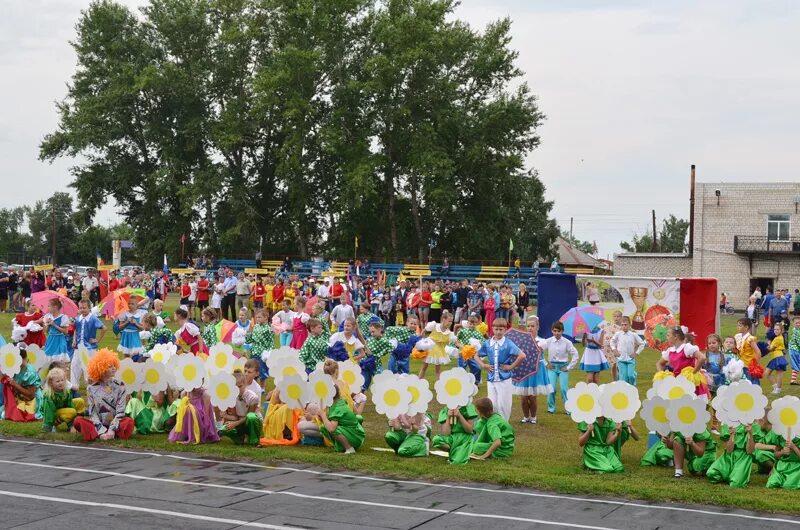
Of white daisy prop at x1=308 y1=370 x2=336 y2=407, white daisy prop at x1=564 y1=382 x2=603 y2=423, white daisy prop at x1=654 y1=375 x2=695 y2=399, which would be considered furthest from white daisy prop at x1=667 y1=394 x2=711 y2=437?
white daisy prop at x1=308 y1=370 x2=336 y2=407

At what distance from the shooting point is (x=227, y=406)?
13.6m

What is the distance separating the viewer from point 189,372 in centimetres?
1387

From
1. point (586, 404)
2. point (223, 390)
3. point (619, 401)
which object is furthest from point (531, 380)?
point (223, 390)

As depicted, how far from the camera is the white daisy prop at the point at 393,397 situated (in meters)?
13.1

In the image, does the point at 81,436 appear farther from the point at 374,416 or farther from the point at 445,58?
the point at 445,58

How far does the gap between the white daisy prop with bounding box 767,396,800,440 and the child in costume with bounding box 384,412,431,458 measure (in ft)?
14.5

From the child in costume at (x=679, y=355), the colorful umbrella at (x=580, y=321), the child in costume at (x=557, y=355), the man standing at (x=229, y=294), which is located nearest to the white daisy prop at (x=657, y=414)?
the child in costume at (x=679, y=355)

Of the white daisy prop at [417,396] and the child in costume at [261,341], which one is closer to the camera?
the white daisy prop at [417,396]

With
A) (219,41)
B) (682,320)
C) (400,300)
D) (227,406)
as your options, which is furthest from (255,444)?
(219,41)

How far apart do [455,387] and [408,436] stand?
0.95 meters

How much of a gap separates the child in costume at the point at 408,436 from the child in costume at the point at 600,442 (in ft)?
7.06

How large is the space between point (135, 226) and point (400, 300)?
34.7 meters

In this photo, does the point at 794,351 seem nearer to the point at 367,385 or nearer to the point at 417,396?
the point at 367,385

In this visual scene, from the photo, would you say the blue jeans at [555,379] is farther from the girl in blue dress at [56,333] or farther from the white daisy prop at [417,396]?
the girl in blue dress at [56,333]
